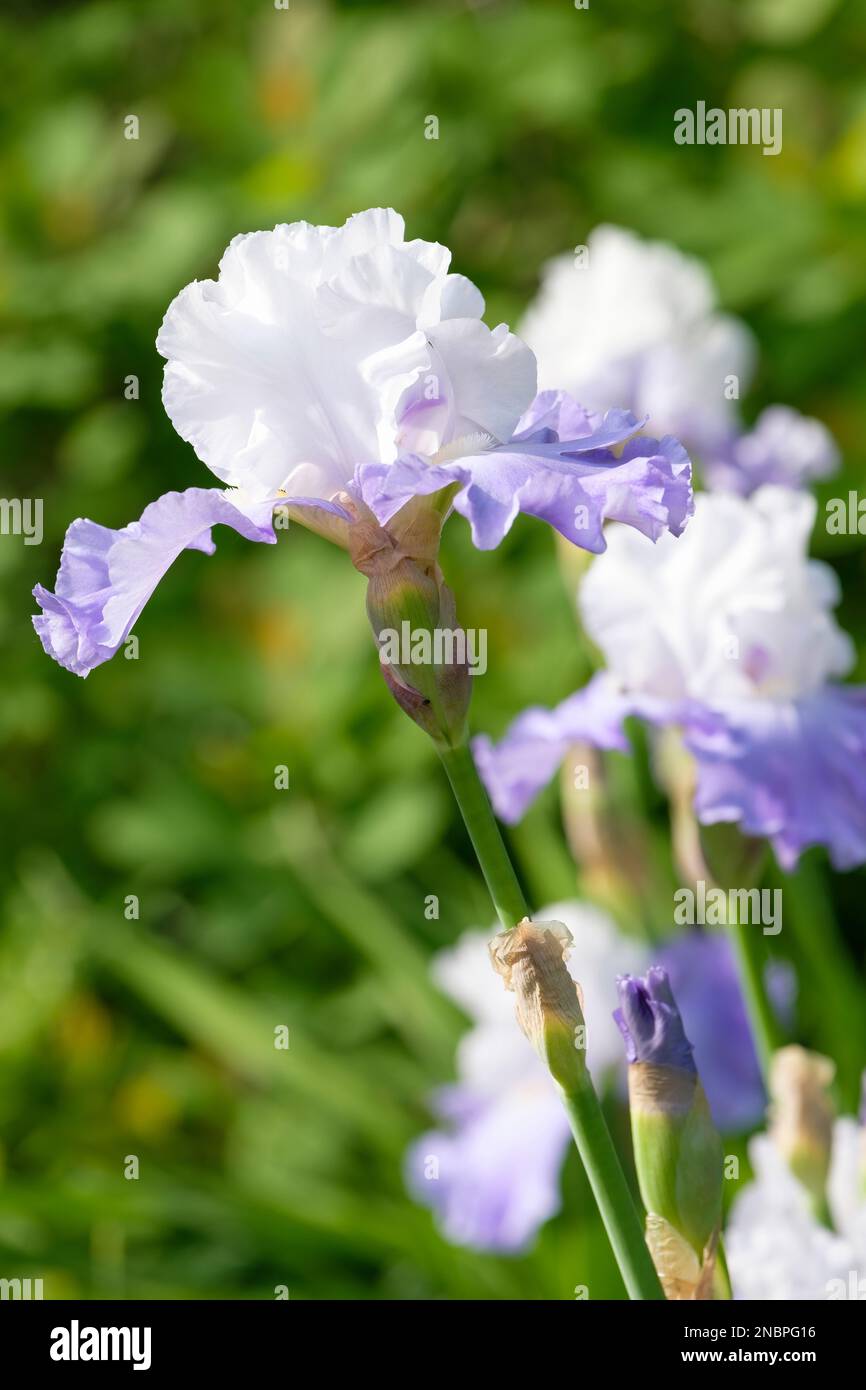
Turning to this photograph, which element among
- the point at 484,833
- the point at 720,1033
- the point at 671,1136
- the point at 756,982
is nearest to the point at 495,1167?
the point at 720,1033

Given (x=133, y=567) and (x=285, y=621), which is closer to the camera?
(x=133, y=567)

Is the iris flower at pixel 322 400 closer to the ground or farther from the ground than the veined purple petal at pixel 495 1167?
farther from the ground

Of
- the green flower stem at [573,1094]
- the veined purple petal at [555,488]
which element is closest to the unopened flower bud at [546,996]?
the green flower stem at [573,1094]

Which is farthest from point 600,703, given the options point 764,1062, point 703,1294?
point 703,1294

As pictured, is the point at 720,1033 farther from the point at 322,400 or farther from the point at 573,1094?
the point at 322,400

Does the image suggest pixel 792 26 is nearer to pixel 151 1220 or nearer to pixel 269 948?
pixel 269 948

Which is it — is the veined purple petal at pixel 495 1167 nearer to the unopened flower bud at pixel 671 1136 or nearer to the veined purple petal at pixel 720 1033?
the veined purple petal at pixel 720 1033

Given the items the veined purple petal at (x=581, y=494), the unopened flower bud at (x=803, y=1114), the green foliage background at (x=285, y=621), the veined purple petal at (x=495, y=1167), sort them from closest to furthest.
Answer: the veined purple petal at (x=581, y=494) < the unopened flower bud at (x=803, y=1114) < the veined purple petal at (x=495, y=1167) < the green foliage background at (x=285, y=621)
